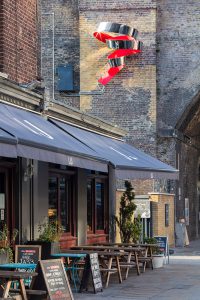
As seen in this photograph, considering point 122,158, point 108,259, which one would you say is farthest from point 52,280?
point 122,158

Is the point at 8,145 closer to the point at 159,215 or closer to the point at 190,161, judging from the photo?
the point at 159,215

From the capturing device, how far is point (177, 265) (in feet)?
74.1

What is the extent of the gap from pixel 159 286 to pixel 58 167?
381cm

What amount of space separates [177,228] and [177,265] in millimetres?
11048

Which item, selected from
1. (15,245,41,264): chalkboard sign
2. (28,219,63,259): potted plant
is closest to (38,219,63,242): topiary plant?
(28,219,63,259): potted plant

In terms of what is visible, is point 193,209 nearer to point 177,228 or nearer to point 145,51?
point 177,228

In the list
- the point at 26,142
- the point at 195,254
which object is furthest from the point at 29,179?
the point at 195,254

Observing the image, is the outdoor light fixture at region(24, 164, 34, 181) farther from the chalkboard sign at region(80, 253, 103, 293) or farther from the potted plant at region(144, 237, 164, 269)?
the potted plant at region(144, 237, 164, 269)

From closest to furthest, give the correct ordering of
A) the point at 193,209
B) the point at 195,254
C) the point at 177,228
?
the point at 195,254 → the point at 177,228 → the point at 193,209

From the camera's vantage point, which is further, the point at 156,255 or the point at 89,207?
the point at 89,207

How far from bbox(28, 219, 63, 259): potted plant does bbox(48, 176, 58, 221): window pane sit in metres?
0.58

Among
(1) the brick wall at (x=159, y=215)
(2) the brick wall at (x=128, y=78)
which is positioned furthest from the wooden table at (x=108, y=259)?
(2) the brick wall at (x=128, y=78)

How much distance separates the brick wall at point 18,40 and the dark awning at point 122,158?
134 cm

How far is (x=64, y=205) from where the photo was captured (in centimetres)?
1956
